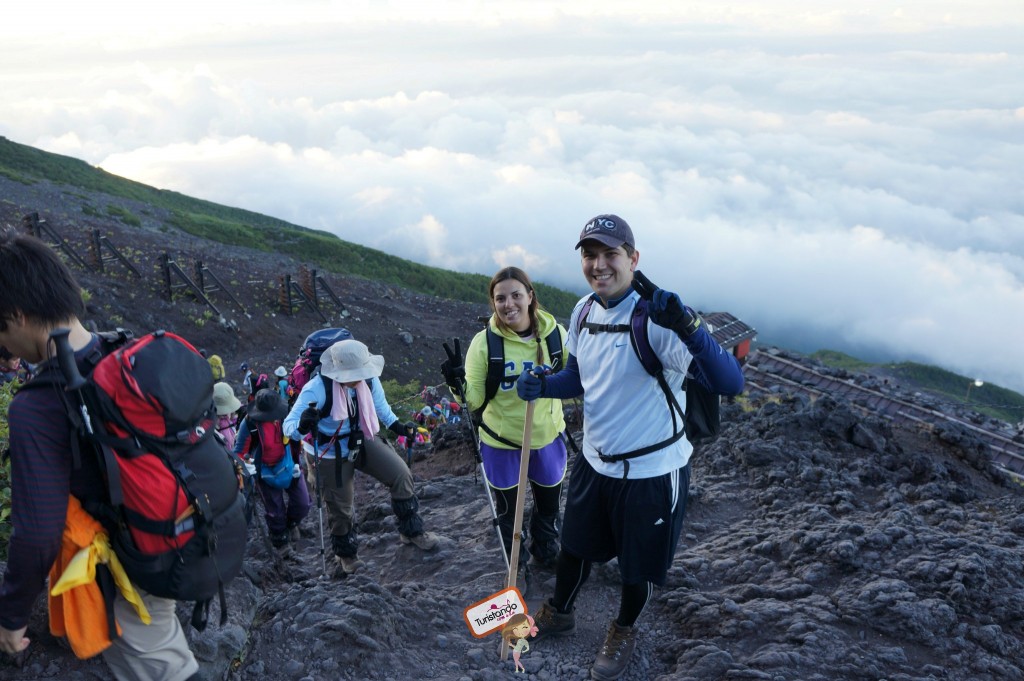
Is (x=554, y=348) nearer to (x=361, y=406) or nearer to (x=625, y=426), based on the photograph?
(x=625, y=426)

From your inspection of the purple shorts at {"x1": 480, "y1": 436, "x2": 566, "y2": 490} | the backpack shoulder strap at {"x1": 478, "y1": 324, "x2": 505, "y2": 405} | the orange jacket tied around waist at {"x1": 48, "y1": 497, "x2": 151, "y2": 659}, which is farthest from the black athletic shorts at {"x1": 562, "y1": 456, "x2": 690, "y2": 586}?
the orange jacket tied around waist at {"x1": 48, "y1": 497, "x2": 151, "y2": 659}

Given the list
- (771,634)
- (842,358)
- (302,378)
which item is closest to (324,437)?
(302,378)

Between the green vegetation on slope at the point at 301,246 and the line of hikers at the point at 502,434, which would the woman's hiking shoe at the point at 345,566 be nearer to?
the line of hikers at the point at 502,434

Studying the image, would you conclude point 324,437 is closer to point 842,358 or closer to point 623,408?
point 623,408

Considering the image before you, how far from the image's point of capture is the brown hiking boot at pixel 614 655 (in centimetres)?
473

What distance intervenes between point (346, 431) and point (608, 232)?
134 inches

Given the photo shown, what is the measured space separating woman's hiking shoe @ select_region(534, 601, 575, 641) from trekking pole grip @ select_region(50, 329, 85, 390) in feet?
12.5

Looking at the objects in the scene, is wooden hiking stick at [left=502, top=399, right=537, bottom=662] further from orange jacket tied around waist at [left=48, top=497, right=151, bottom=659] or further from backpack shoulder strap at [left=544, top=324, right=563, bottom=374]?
orange jacket tied around waist at [left=48, top=497, right=151, bottom=659]

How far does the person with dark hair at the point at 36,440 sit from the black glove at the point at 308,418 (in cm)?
317

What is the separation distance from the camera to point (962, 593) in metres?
5.18

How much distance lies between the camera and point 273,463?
7242mm

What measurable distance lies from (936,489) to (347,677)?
7006 millimetres

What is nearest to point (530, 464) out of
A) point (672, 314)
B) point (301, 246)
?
point (672, 314)

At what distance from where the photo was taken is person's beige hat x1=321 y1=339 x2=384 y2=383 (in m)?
6.07
